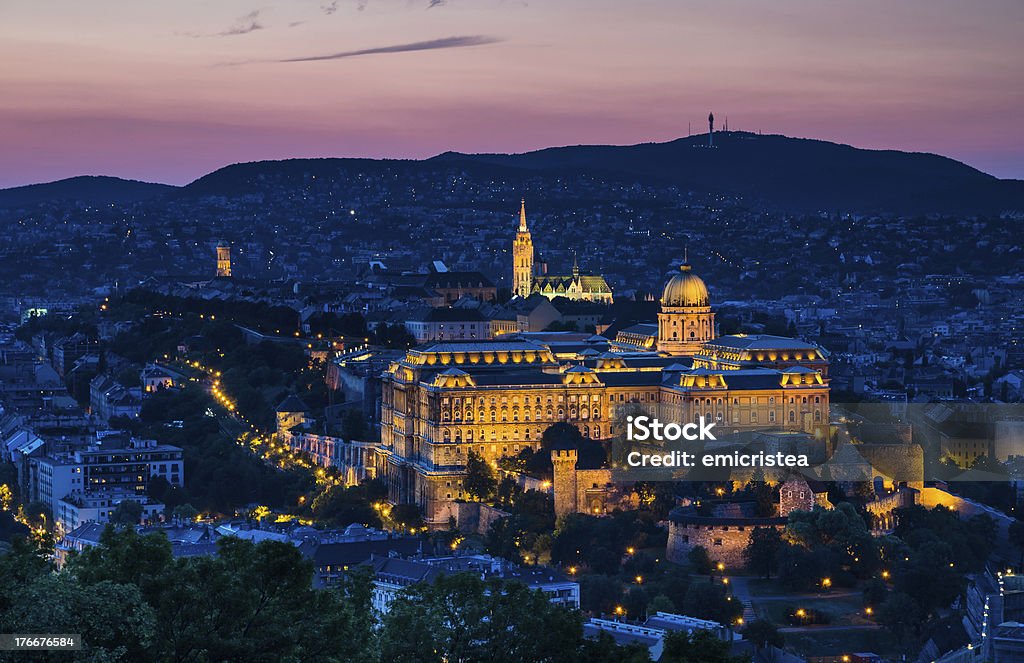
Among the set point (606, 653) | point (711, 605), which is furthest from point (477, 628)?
point (711, 605)

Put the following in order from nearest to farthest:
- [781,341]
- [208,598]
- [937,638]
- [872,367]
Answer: [208,598], [937,638], [781,341], [872,367]

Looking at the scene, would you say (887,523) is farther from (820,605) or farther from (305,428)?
(305,428)

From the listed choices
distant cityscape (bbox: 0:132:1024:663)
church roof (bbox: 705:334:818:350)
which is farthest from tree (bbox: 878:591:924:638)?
church roof (bbox: 705:334:818:350)

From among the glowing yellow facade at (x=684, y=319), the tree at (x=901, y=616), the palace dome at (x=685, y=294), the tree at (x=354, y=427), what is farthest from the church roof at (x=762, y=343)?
the tree at (x=901, y=616)

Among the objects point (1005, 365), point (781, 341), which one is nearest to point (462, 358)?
point (781, 341)

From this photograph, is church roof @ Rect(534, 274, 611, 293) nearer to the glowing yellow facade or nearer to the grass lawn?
the glowing yellow facade

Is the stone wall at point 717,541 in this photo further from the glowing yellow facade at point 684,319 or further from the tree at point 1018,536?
the glowing yellow facade at point 684,319
